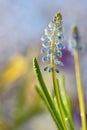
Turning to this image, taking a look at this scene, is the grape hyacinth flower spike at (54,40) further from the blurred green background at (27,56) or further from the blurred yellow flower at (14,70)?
the blurred yellow flower at (14,70)

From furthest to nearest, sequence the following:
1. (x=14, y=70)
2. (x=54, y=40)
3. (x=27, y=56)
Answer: (x=27, y=56), (x=14, y=70), (x=54, y=40)

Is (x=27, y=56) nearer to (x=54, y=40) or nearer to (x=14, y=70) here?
(x=14, y=70)

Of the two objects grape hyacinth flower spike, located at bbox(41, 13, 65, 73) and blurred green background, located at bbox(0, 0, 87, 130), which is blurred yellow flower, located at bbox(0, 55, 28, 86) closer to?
blurred green background, located at bbox(0, 0, 87, 130)

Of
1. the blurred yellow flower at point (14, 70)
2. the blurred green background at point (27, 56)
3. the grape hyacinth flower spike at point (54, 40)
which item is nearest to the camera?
the grape hyacinth flower spike at point (54, 40)

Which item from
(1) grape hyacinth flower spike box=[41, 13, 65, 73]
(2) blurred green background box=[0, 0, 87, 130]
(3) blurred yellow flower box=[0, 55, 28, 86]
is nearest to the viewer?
(1) grape hyacinth flower spike box=[41, 13, 65, 73]

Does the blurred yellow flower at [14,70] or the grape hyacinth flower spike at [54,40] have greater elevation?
the blurred yellow flower at [14,70]

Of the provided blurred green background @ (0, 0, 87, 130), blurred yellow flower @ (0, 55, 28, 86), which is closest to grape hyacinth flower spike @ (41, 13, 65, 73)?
blurred green background @ (0, 0, 87, 130)

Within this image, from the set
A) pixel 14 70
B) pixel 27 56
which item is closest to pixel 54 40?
pixel 14 70

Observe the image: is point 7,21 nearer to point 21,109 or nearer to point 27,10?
point 27,10

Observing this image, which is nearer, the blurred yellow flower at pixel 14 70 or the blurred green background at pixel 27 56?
the blurred green background at pixel 27 56

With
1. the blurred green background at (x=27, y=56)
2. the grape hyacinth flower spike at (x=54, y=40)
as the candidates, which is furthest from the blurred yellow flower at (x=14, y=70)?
the grape hyacinth flower spike at (x=54, y=40)

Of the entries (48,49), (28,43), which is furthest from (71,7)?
(48,49)
